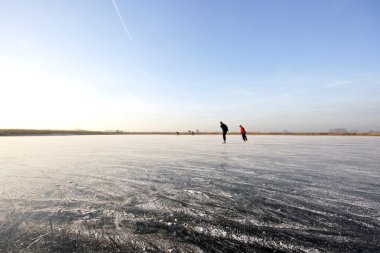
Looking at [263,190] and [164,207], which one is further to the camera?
[263,190]

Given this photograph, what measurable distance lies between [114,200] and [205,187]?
5.11ft

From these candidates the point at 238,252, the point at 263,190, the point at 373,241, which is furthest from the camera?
the point at 263,190

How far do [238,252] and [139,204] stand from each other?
1718mm

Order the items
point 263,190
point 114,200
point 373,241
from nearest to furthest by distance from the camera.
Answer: point 373,241 → point 114,200 → point 263,190

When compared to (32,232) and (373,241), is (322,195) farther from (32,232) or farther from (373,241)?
(32,232)

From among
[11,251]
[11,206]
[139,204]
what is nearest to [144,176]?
[139,204]

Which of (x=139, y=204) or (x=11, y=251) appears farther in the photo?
(x=139, y=204)

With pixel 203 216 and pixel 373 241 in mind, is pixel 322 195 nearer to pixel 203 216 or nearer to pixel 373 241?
pixel 373 241

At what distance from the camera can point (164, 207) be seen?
3170mm

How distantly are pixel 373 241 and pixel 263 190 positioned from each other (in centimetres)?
188

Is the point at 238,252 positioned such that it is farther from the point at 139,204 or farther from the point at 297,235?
the point at 139,204

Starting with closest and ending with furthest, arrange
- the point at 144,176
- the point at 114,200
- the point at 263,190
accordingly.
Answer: the point at 114,200
the point at 263,190
the point at 144,176

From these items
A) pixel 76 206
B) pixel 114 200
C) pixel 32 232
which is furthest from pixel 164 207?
pixel 32 232

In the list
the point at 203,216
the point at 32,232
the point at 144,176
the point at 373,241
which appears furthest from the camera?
the point at 144,176
